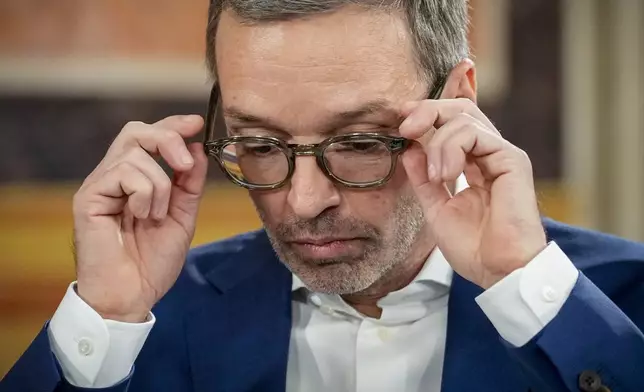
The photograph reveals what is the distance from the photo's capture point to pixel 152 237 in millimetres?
1838

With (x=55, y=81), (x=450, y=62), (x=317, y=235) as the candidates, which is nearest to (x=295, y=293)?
(x=317, y=235)

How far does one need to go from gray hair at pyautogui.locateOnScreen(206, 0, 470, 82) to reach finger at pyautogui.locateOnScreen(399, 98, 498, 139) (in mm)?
165

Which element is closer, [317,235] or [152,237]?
[317,235]

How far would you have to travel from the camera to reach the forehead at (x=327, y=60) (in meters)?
1.66

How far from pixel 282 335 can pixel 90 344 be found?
0.39 metres

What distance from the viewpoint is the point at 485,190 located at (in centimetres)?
166

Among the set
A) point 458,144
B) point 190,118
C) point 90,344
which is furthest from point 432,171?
point 90,344

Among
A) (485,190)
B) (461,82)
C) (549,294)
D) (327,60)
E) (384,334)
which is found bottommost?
(384,334)

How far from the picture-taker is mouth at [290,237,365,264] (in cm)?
174

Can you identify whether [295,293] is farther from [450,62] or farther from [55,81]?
[55,81]

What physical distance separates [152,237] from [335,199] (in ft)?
1.30

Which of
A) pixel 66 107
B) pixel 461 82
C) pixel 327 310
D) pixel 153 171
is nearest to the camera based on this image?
pixel 153 171

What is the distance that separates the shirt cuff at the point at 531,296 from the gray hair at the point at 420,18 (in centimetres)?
43

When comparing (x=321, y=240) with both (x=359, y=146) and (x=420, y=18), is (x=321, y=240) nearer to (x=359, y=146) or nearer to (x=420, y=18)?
(x=359, y=146)
